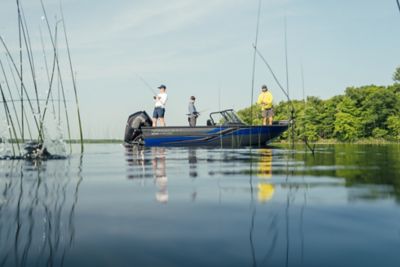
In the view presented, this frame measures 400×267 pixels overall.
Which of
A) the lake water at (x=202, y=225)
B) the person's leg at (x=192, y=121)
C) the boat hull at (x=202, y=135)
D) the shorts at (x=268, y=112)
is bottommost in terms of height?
the lake water at (x=202, y=225)

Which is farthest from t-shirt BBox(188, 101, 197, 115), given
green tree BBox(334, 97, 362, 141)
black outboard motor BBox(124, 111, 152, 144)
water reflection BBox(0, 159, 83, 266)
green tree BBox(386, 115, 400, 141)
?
green tree BBox(334, 97, 362, 141)

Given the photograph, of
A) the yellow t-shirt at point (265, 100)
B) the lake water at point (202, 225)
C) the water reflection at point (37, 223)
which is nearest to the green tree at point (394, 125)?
the yellow t-shirt at point (265, 100)

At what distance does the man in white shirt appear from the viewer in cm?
1886

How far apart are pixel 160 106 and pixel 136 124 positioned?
6.33 feet

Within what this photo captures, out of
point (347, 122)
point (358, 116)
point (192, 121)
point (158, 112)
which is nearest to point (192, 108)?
point (192, 121)

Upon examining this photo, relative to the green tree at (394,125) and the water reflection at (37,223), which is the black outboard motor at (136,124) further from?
the green tree at (394,125)

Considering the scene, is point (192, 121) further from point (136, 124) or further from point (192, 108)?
point (136, 124)

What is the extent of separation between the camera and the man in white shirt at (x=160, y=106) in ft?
61.9

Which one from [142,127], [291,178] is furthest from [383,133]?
[291,178]

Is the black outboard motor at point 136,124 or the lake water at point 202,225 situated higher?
the black outboard motor at point 136,124

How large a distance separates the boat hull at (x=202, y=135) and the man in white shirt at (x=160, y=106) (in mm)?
497

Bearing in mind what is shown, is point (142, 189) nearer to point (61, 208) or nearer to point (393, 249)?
point (61, 208)

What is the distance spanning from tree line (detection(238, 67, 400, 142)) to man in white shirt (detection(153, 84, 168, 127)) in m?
51.2

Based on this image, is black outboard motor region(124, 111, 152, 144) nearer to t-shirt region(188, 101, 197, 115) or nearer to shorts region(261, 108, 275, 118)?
t-shirt region(188, 101, 197, 115)
